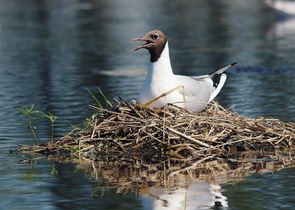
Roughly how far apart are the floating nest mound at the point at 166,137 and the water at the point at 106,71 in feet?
2.26

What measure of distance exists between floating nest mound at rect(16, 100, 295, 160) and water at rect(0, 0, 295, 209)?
690mm

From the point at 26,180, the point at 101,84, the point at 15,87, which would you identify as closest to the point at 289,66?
the point at 101,84

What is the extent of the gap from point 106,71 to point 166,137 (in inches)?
359

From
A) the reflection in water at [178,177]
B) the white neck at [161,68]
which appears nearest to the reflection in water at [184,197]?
the reflection in water at [178,177]

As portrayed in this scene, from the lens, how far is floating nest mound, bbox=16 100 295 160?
7.03 m

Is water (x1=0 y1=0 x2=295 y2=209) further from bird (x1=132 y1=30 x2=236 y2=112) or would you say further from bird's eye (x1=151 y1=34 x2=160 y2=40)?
bird's eye (x1=151 y1=34 x2=160 y2=40)

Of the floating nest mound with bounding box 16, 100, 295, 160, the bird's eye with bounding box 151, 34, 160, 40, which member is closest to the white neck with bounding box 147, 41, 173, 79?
the bird's eye with bounding box 151, 34, 160, 40

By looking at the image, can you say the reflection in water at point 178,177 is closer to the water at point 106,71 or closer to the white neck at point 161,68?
the water at point 106,71

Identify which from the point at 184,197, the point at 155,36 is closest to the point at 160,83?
the point at 155,36

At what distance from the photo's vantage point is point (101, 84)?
44.8 feet

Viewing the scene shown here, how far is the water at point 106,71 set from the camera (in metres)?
5.34

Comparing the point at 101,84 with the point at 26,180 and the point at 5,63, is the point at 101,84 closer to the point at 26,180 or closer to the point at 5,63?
the point at 5,63

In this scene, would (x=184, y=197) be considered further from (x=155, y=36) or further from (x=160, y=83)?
(x=155, y=36)

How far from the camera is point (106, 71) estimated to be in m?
16.0
